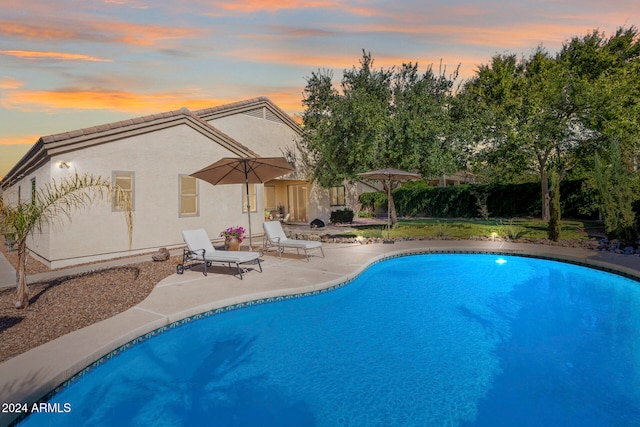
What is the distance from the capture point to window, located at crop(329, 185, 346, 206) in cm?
2498

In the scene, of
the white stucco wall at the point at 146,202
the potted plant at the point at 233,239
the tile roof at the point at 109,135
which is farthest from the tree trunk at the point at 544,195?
the potted plant at the point at 233,239

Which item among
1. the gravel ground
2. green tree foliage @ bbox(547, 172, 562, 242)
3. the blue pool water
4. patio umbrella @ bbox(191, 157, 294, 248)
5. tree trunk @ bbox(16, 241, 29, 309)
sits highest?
patio umbrella @ bbox(191, 157, 294, 248)

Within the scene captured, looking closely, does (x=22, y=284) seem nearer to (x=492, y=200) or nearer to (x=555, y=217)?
(x=555, y=217)

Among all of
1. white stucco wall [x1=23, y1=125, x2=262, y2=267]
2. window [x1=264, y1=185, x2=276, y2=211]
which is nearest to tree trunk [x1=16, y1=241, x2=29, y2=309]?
white stucco wall [x1=23, y1=125, x2=262, y2=267]

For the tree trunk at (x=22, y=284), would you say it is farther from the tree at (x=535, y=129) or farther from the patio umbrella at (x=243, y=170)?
the tree at (x=535, y=129)

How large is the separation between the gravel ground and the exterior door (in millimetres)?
15254

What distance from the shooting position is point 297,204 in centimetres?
2572

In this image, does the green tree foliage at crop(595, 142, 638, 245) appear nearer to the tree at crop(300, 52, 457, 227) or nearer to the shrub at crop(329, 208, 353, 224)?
the tree at crop(300, 52, 457, 227)

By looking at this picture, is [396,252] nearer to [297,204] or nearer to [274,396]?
[274,396]

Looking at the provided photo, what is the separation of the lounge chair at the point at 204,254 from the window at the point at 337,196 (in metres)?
15.3

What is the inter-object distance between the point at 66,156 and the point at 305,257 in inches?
322

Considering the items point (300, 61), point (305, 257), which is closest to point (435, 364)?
point (305, 257)

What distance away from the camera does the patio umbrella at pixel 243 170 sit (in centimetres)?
1088

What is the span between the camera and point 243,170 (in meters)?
12.0
